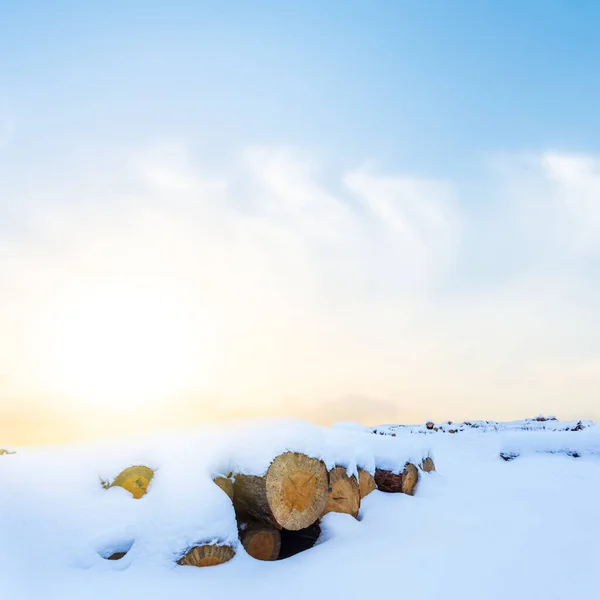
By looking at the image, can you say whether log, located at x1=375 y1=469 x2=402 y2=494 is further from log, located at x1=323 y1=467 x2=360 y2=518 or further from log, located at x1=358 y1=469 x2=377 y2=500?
log, located at x1=323 y1=467 x2=360 y2=518

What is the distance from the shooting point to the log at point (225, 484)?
434 centimetres

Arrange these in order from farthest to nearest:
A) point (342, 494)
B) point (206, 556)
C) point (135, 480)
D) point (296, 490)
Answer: point (342, 494)
point (296, 490)
point (135, 480)
point (206, 556)

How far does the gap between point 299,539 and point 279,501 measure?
756 mm

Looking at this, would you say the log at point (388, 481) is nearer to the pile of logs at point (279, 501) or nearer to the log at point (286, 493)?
the pile of logs at point (279, 501)

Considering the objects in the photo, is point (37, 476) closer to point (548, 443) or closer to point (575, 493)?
point (575, 493)

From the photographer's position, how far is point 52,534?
3.49 meters

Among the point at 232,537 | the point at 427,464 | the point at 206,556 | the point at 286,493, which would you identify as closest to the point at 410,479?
the point at 427,464

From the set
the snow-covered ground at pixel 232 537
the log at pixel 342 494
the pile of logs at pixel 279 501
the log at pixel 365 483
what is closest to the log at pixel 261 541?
the pile of logs at pixel 279 501

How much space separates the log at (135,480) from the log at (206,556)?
818 mm

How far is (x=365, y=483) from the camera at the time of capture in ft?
19.4

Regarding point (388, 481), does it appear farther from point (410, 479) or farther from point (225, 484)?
point (225, 484)

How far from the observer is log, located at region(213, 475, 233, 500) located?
4336 millimetres

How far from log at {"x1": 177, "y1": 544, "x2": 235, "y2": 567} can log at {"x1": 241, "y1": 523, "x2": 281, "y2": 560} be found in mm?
465

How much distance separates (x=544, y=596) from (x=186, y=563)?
308 centimetres
